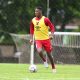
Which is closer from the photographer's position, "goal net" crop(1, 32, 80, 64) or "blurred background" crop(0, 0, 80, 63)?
"goal net" crop(1, 32, 80, 64)

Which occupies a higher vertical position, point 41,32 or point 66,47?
point 41,32

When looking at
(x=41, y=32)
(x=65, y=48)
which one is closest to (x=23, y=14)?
(x=65, y=48)

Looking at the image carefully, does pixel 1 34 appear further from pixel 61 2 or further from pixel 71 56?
pixel 71 56

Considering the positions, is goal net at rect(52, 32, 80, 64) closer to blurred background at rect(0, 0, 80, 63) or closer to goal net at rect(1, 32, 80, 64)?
goal net at rect(1, 32, 80, 64)

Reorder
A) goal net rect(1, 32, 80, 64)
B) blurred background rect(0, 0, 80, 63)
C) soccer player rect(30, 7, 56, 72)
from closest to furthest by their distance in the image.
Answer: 1. soccer player rect(30, 7, 56, 72)
2. goal net rect(1, 32, 80, 64)
3. blurred background rect(0, 0, 80, 63)

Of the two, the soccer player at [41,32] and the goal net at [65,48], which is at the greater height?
the soccer player at [41,32]

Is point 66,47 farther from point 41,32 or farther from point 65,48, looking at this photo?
point 41,32

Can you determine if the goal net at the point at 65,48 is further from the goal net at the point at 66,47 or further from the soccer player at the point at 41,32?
the soccer player at the point at 41,32

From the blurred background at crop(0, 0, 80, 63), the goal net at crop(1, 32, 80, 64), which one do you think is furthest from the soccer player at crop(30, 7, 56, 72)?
the blurred background at crop(0, 0, 80, 63)

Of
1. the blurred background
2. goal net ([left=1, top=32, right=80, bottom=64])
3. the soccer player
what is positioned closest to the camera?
the soccer player

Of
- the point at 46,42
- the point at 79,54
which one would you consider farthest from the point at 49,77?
the point at 79,54

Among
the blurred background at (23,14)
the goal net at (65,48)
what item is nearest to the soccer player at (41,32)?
the goal net at (65,48)

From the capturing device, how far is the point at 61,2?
36.3 m

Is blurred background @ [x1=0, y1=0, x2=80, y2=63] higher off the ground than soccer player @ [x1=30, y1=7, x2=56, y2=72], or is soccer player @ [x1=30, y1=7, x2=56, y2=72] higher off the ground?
soccer player @ [x1=30, y1=7, x2=56, y2=72]
